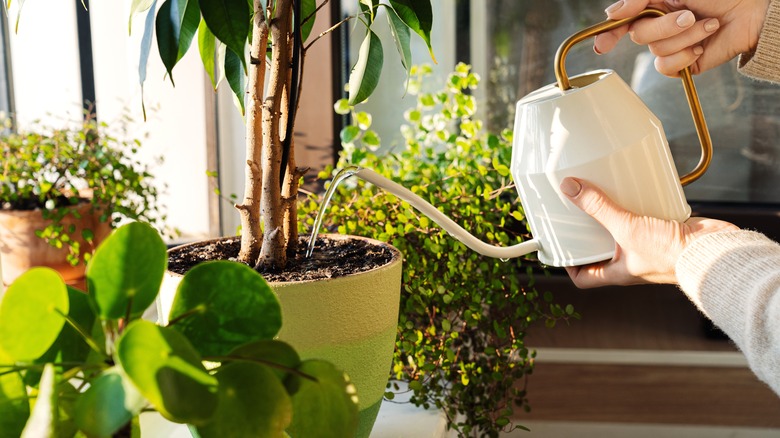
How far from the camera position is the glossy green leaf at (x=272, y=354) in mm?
385

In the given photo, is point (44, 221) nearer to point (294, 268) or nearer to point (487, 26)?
point (294, 268)

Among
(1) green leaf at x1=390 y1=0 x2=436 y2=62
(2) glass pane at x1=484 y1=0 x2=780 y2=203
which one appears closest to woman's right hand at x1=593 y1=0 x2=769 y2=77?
(1) green leaf at x1=390 y1=0 x2=436 y2=62

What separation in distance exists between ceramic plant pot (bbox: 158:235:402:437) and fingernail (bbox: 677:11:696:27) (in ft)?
1.31

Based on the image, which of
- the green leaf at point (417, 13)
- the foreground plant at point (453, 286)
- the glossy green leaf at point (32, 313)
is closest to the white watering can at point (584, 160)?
the green leaf at point (417, 13)

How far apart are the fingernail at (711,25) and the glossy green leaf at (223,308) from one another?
0.66 meters

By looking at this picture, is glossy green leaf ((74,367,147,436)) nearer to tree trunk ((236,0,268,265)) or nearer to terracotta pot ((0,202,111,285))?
tree trunk ((236,0,268,265))

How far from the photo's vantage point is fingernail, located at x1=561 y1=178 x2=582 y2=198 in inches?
24.9

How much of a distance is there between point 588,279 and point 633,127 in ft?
0.56

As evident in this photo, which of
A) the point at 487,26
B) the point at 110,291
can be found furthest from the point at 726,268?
the point at 487,26

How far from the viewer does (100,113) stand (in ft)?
4.64

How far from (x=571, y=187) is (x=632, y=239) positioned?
8 cm

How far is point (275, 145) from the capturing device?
2.29 ft

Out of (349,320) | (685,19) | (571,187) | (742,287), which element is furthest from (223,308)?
(685,19)

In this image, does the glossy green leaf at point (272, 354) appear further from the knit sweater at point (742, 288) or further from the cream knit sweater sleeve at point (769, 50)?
the cream knit sweater sleeve at point (769, 50)
